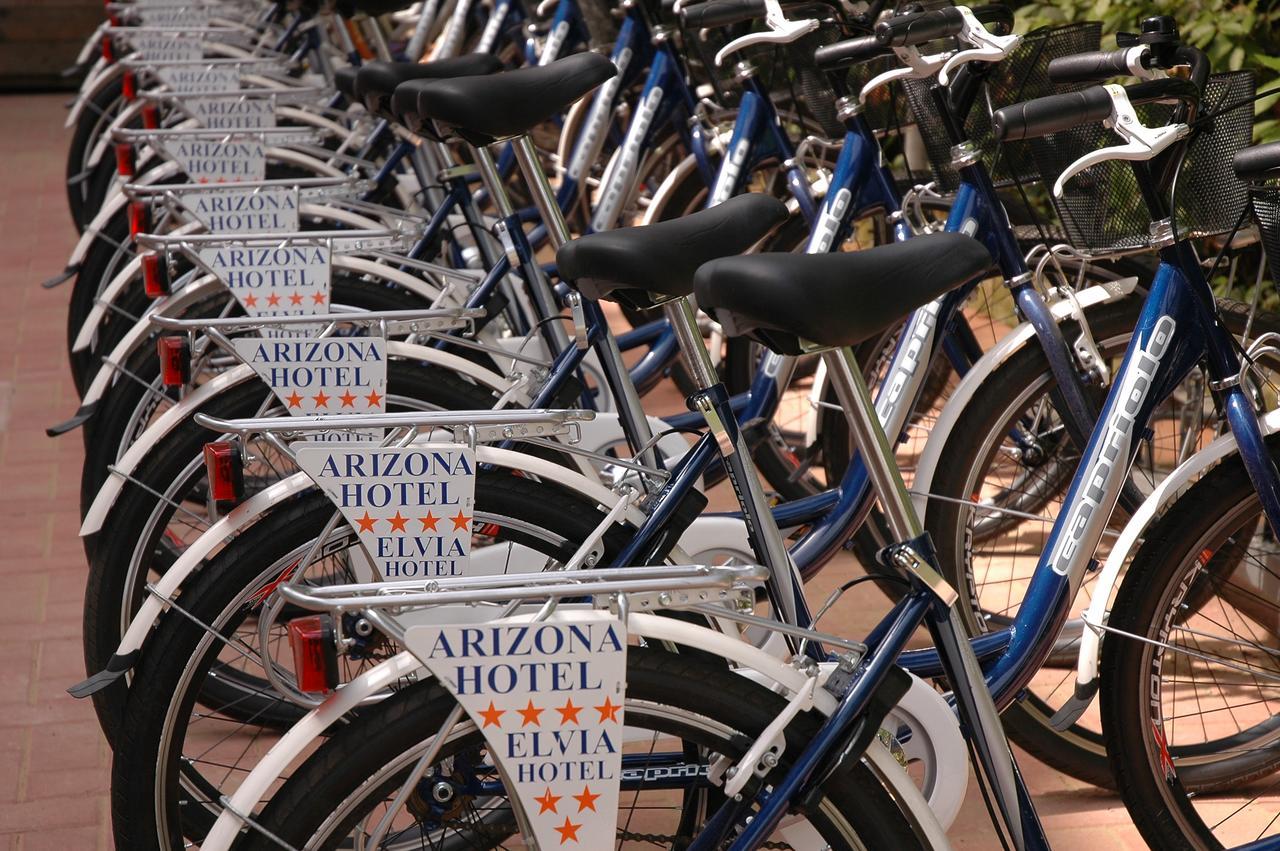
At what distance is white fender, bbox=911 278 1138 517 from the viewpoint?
265 centimetres

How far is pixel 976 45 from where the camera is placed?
8.41ft

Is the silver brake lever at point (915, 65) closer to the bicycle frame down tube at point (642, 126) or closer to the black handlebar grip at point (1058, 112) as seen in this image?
the black handlebar grip at point (1058, 112)

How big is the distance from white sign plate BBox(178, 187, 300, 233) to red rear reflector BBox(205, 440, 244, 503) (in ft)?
3.84

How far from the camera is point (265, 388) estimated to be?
275 centimetres

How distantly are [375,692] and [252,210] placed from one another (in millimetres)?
1872

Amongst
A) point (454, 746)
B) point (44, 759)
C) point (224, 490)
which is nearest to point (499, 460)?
point (224, 490)

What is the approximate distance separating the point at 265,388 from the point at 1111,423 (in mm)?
1489

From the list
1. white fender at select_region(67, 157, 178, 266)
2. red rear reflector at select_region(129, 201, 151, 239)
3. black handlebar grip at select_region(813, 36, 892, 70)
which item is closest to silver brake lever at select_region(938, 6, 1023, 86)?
black handlebar grip at select_region(813, 36, 892, 70)

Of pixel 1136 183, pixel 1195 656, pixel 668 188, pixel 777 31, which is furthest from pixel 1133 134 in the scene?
pixel 668 188

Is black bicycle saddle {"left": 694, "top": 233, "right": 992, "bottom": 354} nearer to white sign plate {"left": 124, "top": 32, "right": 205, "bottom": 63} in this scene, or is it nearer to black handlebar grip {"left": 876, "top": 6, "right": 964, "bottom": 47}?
black handlebar grip {"left": 876, "top": 6, "right": 964, "bottom": 47}

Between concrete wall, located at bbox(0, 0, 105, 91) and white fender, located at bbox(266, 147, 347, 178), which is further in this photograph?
concrete wall, located at bbox(0, 0, 105, 91)

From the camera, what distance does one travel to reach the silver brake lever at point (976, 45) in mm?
2481

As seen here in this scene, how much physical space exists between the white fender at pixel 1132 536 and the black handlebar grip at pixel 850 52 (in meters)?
0.94

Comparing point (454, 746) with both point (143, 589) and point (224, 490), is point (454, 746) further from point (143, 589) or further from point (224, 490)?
point (143, 589)
